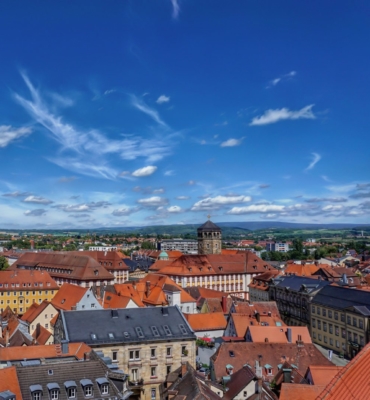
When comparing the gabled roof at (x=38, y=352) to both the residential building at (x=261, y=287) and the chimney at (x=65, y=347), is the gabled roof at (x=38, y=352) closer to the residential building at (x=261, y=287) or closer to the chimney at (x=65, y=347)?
the chimney at (x=65, y=347)

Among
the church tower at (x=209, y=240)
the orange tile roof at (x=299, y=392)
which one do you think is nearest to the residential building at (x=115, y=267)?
the church tower at (x=209, y=240)

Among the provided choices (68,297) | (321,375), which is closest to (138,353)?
(321,375)

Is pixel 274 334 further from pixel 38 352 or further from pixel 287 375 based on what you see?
pixel 38 352

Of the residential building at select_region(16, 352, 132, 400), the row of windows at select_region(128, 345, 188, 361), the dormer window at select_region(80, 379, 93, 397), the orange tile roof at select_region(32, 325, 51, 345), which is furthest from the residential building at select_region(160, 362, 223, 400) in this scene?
the orange tile roof at select_region(32, 325, 51, 345)

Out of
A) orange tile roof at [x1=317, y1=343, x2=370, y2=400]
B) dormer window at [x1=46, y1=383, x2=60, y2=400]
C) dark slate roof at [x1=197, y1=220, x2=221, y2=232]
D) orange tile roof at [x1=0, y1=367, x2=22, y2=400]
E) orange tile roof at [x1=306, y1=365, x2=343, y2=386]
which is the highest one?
dark slate roof at [x1=197, y1=220, x2=221, y2=232]

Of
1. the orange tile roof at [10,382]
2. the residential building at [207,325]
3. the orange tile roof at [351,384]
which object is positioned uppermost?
the orange tile roof at [351,384]

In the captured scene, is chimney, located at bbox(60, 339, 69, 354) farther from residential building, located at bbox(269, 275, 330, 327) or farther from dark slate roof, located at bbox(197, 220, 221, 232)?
dark slate roof, located at bbox(197, 220, 221, 232)
